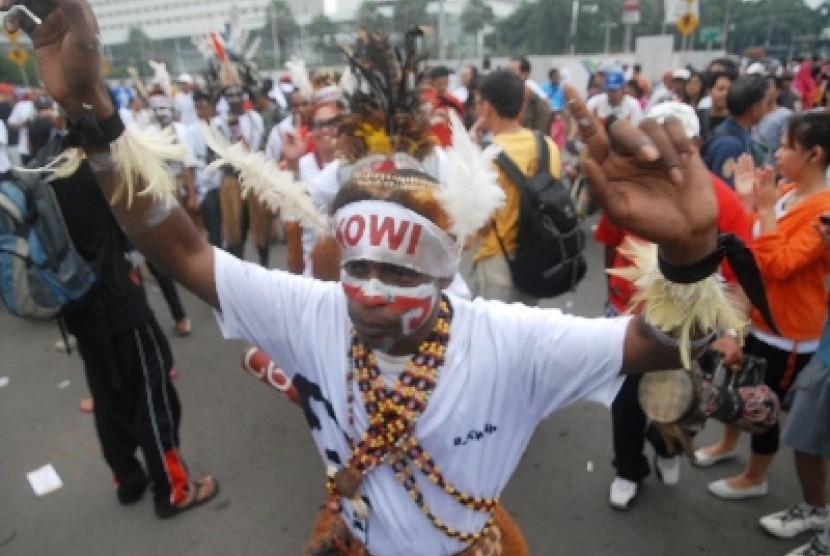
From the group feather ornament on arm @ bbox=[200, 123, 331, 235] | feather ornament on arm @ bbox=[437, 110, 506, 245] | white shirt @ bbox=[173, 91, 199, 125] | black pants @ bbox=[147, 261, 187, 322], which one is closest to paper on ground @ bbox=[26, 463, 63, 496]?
black pants @ bbox=[147, 261, 187, 322]

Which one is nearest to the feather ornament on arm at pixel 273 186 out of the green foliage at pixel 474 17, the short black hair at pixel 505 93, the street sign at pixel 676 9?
the short black hair at pixel 505 93

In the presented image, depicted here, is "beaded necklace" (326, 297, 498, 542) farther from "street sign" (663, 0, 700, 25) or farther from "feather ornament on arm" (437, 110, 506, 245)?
"street sign" (663, 0, 700, 25)

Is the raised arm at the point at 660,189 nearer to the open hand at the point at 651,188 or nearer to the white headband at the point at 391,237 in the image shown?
the open hand at the point at 651,188

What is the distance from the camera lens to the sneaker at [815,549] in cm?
279

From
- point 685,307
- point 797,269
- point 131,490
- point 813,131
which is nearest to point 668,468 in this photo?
point 797,269

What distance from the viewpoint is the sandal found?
135 inches

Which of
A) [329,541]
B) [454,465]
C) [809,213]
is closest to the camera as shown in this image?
[454,465]

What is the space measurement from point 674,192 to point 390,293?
0.66 metres

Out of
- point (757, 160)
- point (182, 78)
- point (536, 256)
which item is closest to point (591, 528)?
point (536, 256)

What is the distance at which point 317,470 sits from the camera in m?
3.78

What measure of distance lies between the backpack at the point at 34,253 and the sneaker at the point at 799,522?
3583 millimetres

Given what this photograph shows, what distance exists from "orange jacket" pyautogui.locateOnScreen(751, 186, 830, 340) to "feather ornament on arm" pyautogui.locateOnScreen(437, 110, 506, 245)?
1720 millimetres

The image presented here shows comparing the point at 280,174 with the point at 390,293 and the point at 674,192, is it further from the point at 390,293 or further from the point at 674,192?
the point at 674,192

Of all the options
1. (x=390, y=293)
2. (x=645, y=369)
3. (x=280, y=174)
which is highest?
(x=280, y=174)
